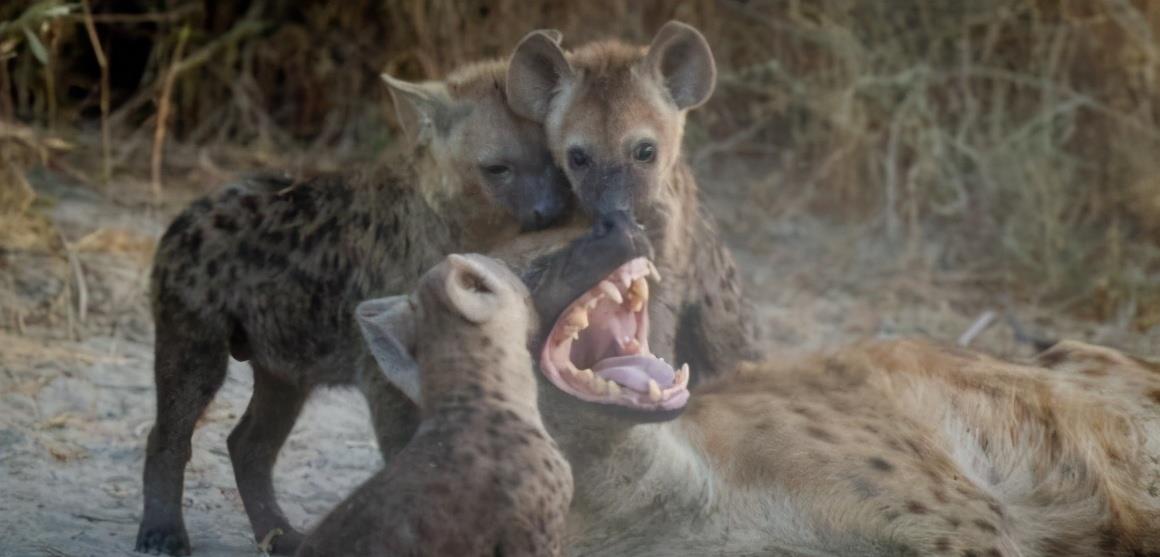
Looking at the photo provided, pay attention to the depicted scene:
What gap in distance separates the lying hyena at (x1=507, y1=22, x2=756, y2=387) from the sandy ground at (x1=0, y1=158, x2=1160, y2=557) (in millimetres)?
962

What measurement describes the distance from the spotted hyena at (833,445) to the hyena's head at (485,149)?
2.41 ft

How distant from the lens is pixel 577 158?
13.1ft

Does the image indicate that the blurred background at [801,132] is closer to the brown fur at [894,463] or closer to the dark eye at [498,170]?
the dark eye at [498,170]

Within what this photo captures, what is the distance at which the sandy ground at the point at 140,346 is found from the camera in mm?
3816

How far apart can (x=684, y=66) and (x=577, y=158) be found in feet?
1.74

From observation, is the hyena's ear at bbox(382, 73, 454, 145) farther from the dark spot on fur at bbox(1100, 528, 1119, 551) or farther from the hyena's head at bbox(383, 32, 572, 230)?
the dark spot on fur at bbox(1100, 528, 1119, 551)

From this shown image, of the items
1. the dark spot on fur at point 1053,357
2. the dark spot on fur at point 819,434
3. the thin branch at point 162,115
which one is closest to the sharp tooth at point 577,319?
the dark spot on fur at point 819,434

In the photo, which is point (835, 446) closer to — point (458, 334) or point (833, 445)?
point (833, 445)

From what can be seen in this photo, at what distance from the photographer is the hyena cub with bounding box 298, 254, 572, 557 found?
2.41 meters

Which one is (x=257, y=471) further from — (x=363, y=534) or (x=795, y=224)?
(x=795, y=224)

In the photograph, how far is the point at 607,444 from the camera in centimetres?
294

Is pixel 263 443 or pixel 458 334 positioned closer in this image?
pixel 458 334

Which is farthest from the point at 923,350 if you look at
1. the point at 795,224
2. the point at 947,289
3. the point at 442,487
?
the point at 795,224

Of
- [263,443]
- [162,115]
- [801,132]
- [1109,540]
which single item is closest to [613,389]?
[1109,540]
